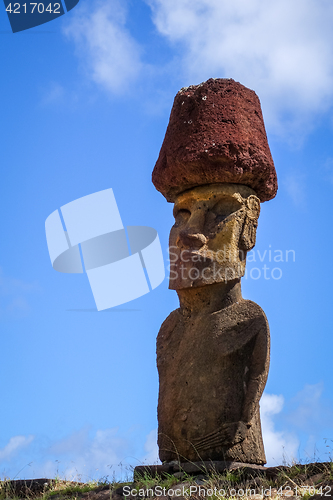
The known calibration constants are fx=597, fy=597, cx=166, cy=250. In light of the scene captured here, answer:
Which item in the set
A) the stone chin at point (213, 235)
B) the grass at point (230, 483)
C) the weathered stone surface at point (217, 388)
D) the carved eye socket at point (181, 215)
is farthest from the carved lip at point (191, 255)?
the grass at point (230, 483)

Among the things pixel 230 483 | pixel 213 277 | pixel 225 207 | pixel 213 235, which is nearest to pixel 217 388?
pixel 230 483

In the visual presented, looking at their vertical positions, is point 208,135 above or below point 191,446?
above

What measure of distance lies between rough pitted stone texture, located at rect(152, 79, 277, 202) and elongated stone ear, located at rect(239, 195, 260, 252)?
30 cm

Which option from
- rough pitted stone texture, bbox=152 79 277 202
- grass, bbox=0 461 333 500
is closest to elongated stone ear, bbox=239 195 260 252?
rough pitted stone texture, bbox=152 79 277 202

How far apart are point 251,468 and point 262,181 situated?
12.9 feet

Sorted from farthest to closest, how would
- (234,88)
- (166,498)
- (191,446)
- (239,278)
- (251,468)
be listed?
(234,88) < (239,278) < (191,446) < (251,468) < (166,498)

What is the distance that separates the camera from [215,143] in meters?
8.12

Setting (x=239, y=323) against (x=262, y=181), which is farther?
(x=262, y=181)

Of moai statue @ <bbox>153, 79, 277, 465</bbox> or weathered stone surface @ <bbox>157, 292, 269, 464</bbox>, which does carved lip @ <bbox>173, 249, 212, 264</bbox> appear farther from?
weathered stone surface @ <bbox>157, 292, 269, 464</bbox>

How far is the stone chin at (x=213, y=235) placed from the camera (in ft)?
26.0

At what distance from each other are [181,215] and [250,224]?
1.01m

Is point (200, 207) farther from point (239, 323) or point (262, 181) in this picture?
point (239, 323)

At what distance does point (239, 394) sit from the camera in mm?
7465

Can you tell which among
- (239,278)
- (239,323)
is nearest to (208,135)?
(239,278)
